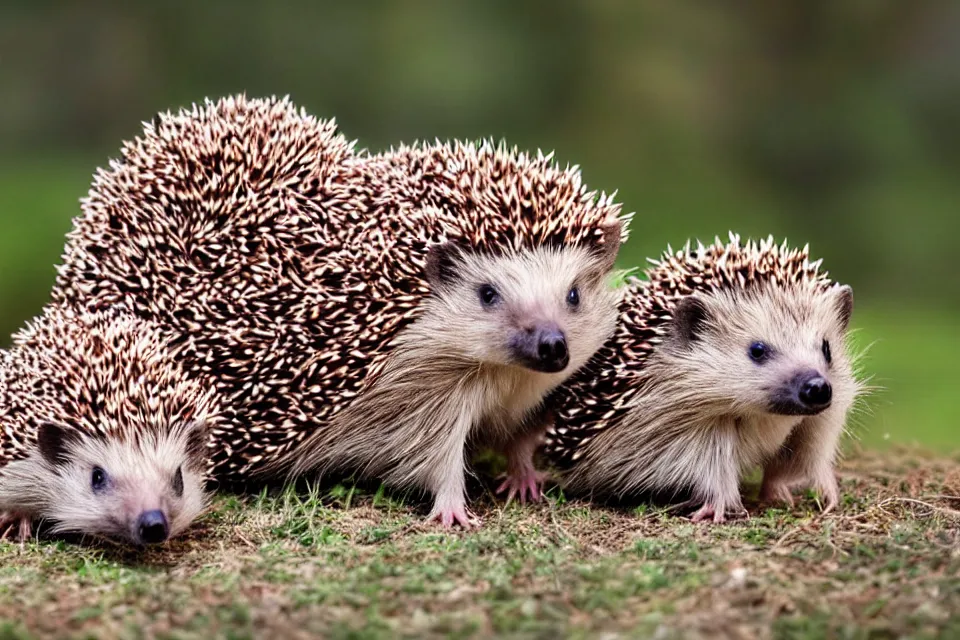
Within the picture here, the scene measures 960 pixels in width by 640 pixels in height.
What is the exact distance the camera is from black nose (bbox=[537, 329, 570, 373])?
300 centimetres

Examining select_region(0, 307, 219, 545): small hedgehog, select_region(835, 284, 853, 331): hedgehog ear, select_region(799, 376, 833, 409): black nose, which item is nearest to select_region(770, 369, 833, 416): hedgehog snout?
select_region(799, 376, 833, 409): black nose

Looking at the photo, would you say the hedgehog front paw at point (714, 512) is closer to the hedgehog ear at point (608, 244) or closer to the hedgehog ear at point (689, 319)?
the hedgehog ear at point (689, 319)

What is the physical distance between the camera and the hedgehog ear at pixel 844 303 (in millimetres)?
3350

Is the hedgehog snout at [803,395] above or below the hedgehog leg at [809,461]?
above

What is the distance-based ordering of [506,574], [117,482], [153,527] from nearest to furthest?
[506,574]
[153,527]
[117,482]

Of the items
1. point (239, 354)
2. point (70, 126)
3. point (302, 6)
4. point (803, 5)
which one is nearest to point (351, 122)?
point (302, 6)

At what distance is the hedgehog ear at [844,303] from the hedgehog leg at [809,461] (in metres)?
0.29

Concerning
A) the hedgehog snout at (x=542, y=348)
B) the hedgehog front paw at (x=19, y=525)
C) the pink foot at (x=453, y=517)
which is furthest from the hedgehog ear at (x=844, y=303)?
the hedgehog front paw at (x=19, y=525)

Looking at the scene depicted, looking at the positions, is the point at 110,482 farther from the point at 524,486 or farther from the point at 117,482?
the point at 524,486

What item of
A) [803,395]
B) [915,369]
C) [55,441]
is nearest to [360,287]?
[55,441]

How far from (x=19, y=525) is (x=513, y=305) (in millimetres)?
1609

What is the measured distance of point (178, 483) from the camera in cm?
306

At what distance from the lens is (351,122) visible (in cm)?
683

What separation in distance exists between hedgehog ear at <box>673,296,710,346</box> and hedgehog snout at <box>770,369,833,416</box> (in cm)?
31
